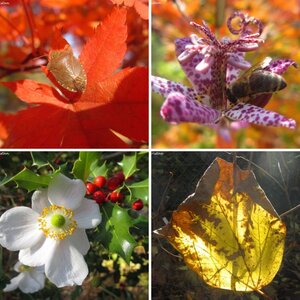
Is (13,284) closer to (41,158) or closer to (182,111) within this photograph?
(41,158)

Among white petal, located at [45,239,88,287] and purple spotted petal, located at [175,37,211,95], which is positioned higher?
purple spotted petal, located at [175,37,211,95]

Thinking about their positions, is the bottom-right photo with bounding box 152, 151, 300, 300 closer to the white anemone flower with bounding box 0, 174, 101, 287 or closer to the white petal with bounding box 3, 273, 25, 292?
the white anemone flower with bounding box 0, 174, 101, 287

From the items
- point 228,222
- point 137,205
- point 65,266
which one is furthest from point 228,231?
point 65,266

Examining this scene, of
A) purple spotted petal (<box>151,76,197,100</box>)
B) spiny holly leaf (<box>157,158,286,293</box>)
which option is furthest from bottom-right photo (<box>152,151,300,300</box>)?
purple spotted petal (<box>151,76,197,100</box>)

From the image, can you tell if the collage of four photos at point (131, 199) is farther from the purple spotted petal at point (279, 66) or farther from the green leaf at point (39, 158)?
the purple spotted petal at point (279, 66)

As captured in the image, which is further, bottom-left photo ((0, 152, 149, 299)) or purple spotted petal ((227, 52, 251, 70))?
bottom-left photo ((0, 152, 149, 299))

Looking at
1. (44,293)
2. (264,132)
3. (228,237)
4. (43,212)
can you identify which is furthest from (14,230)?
(264,132)

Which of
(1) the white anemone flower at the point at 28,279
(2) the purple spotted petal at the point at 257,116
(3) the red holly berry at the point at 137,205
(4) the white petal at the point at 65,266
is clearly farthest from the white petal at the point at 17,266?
(2) the purple spotted petal at the point at 257,116
